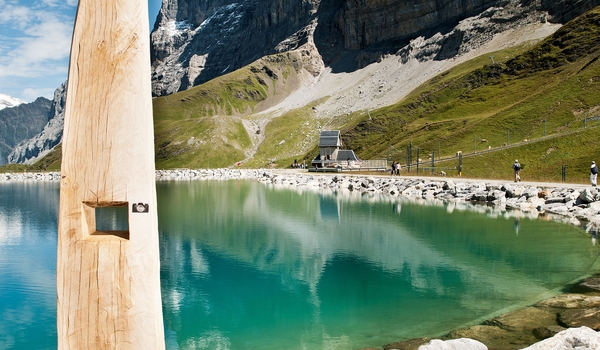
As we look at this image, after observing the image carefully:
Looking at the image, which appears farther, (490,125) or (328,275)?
(490,125)

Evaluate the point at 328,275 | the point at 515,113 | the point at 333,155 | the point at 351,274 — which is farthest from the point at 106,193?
the point at 333,155

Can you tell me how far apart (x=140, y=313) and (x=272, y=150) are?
596ft

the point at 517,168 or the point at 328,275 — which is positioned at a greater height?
the point at 517,168

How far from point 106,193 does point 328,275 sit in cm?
1872

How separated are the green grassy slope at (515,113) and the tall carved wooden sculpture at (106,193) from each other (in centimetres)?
5519

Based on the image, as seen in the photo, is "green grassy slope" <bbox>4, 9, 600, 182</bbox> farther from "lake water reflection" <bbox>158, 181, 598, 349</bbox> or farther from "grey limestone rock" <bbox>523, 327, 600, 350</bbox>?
"grey limestone rock" <bbox>523, 327, 600, 350</bbox>

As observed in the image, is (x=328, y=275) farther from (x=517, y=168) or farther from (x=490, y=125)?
(x=490, y=125)

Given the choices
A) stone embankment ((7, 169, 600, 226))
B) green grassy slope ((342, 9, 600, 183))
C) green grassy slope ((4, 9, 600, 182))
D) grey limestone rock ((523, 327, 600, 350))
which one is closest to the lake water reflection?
stone embankment ((7, 169, 600, 226))

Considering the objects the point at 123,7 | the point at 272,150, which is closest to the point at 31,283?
the point at 123,7

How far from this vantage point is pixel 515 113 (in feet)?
273

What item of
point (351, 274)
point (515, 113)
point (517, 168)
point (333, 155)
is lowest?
point (351, 274)

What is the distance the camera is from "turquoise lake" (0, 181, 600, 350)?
15.0m

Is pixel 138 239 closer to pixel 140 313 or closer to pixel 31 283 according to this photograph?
pixel 140 313

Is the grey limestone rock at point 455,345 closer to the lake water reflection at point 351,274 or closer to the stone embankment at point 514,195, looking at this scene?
the lake water reflection at point 351,274
